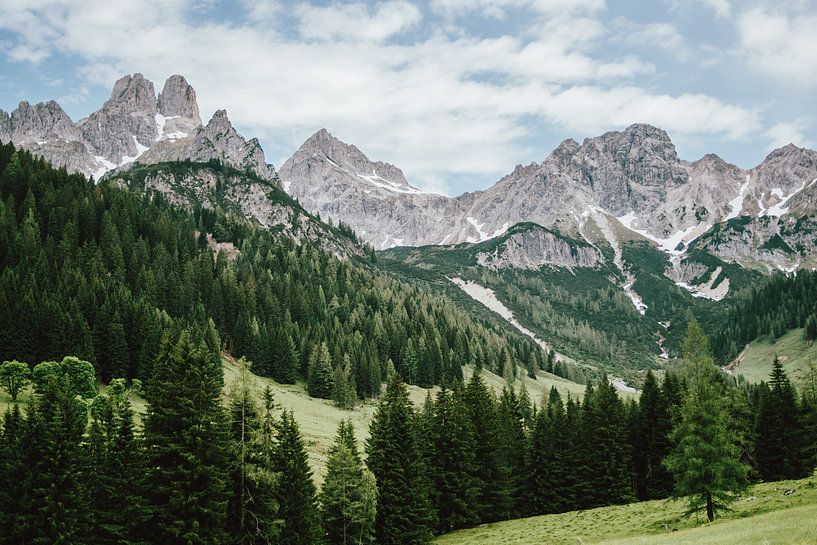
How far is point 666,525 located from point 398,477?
945 inches

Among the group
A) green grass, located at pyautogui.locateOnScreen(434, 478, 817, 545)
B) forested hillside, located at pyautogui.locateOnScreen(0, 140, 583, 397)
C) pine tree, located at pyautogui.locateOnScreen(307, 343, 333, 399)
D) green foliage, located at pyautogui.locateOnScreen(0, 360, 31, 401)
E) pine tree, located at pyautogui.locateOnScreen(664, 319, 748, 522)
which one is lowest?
green grass, located at pyautogui.locateOnScreen(434, 478, 817, 545)

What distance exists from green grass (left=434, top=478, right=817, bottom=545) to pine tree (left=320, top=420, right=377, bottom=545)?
10.5 m

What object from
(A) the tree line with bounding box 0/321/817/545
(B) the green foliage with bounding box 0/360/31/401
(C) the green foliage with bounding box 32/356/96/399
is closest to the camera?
(A) the tree line with bounding box 0/321/817/545

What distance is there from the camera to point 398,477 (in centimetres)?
5616

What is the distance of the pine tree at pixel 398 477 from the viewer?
2131 inches

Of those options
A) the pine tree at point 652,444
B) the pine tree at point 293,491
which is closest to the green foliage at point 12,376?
the pine tree at point 293,491

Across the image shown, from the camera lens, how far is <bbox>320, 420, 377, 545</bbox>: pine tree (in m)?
48.2

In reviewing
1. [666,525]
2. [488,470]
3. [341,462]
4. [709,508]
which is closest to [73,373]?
[341,462]

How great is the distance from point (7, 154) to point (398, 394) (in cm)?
17161

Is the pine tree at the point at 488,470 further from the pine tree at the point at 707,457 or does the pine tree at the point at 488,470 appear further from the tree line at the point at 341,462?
the pine tree at the point at 707,457

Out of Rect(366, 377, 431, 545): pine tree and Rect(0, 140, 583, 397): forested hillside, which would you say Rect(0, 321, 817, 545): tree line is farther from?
Rect(0, 140, 583, 397): forested hillside

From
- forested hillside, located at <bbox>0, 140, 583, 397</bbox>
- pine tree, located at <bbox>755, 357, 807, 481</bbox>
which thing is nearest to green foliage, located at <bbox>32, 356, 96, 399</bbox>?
forested hillside, located at <bbox>0, 140, 583, 397</bbox>

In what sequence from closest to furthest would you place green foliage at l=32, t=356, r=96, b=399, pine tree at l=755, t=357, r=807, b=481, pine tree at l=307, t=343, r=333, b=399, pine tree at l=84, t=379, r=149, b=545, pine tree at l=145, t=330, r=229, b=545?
1. pine tree at l=84, t=379, r=149, b=545
2. pine tree at l=145, t=330, r=229, b=545
3. pine tree at l=755, t=357, r=807, b=481
4. green foliage at l=32, t=356, r=96, b=399
5. pine tree at l=307, t=343, r=333, b=399

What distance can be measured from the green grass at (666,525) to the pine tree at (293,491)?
1728 cm
